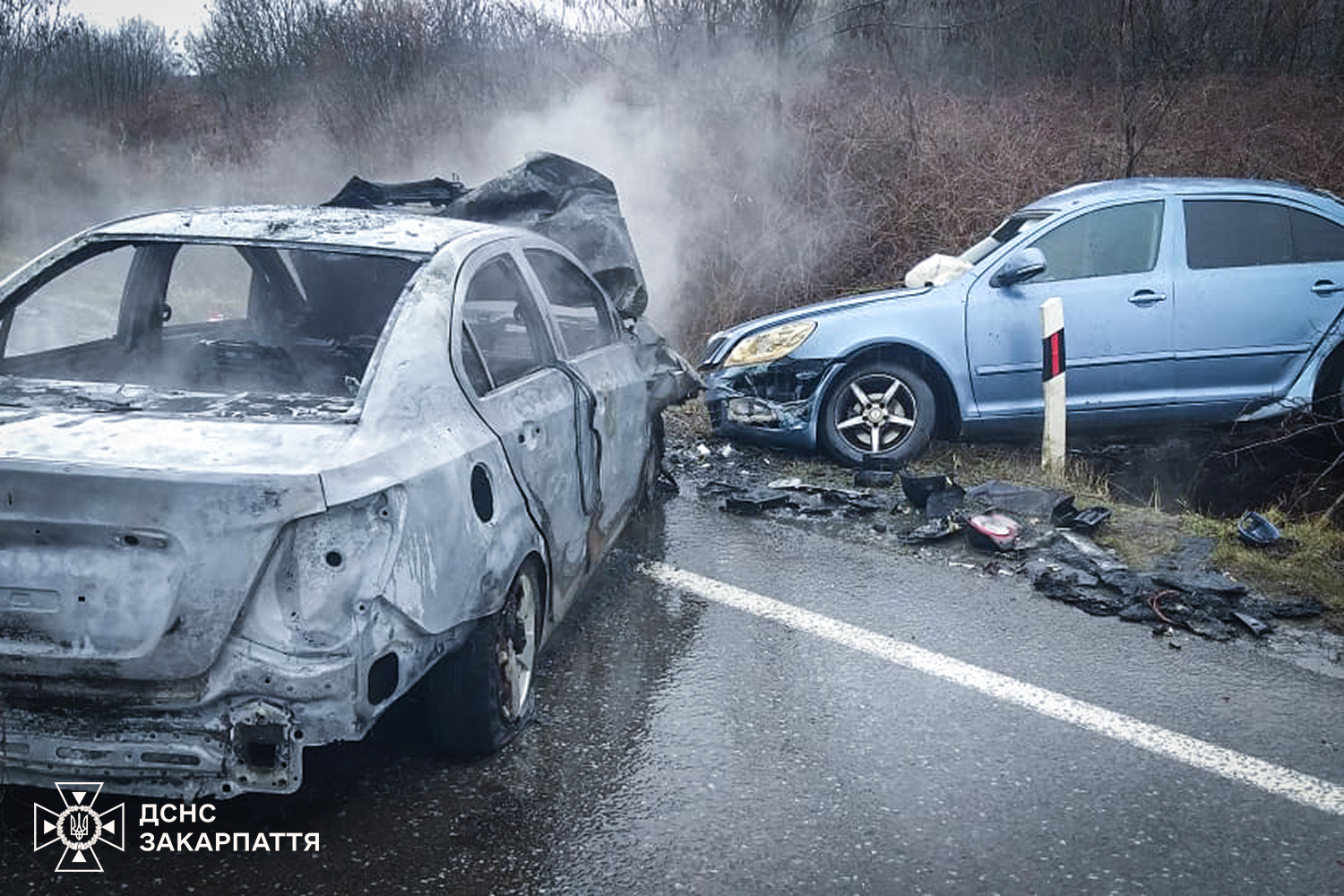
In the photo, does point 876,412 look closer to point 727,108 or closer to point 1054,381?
point 1054,381

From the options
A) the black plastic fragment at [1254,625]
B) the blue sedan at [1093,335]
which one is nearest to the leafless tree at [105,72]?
the blue sedan at [1093,335]

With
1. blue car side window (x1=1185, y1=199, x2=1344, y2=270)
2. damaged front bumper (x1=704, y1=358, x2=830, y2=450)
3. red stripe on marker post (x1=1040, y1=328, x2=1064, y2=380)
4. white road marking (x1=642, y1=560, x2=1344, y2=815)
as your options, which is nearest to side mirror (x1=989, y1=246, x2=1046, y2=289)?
red stripe on marker post (x1=1040, y1=328, x2=1064, y2=380)

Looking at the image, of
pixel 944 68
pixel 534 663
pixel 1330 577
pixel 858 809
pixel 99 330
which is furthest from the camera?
pixel 944 68

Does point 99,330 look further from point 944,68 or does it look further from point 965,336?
point 944,68

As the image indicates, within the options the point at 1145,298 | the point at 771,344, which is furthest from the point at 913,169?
the point at 771,344

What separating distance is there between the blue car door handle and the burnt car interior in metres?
4.67

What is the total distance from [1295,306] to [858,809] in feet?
17.7

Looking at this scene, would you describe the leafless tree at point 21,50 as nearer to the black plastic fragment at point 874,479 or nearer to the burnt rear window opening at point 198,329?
the burnt rear window opening at point 198,329

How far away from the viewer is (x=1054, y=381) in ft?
22.5

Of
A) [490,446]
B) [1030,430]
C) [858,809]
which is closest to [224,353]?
[490,446]

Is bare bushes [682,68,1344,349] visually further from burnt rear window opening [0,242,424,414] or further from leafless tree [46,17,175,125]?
leafless tree [46,17,175,125]

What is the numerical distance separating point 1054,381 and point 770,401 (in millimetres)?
1667

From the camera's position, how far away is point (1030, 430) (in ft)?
24.0

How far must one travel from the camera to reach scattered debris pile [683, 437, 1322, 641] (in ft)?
16.4
